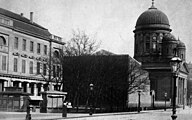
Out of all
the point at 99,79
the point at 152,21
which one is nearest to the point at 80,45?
the point at 99,79

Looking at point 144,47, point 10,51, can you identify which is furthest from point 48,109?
point 144,47

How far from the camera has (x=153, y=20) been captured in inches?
4126

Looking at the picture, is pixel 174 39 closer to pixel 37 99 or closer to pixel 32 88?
pixel 32 88

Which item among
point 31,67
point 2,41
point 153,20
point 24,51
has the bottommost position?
point 31,67

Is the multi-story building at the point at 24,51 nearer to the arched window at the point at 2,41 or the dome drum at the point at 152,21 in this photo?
the arched window at the point at 2,41

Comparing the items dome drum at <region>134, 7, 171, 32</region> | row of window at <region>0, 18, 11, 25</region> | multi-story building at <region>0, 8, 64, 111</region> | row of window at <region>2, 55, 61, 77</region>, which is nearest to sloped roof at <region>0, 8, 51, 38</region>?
multi-story building at <region>0, 8, 64, 111</region>

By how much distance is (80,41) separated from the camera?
202ft

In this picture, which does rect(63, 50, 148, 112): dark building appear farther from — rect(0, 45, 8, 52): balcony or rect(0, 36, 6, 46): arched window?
rect(0, 36, 6, 46): arched window

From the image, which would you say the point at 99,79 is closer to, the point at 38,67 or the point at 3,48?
the point at 3,48

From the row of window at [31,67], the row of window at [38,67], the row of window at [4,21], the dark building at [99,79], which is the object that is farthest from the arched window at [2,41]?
the dark building at [99,79]

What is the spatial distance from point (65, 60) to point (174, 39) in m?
49.2

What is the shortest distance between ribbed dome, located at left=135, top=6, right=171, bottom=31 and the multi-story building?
31.7 meters

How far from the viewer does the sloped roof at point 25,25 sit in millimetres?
67088

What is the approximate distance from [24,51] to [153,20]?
4531 cm
